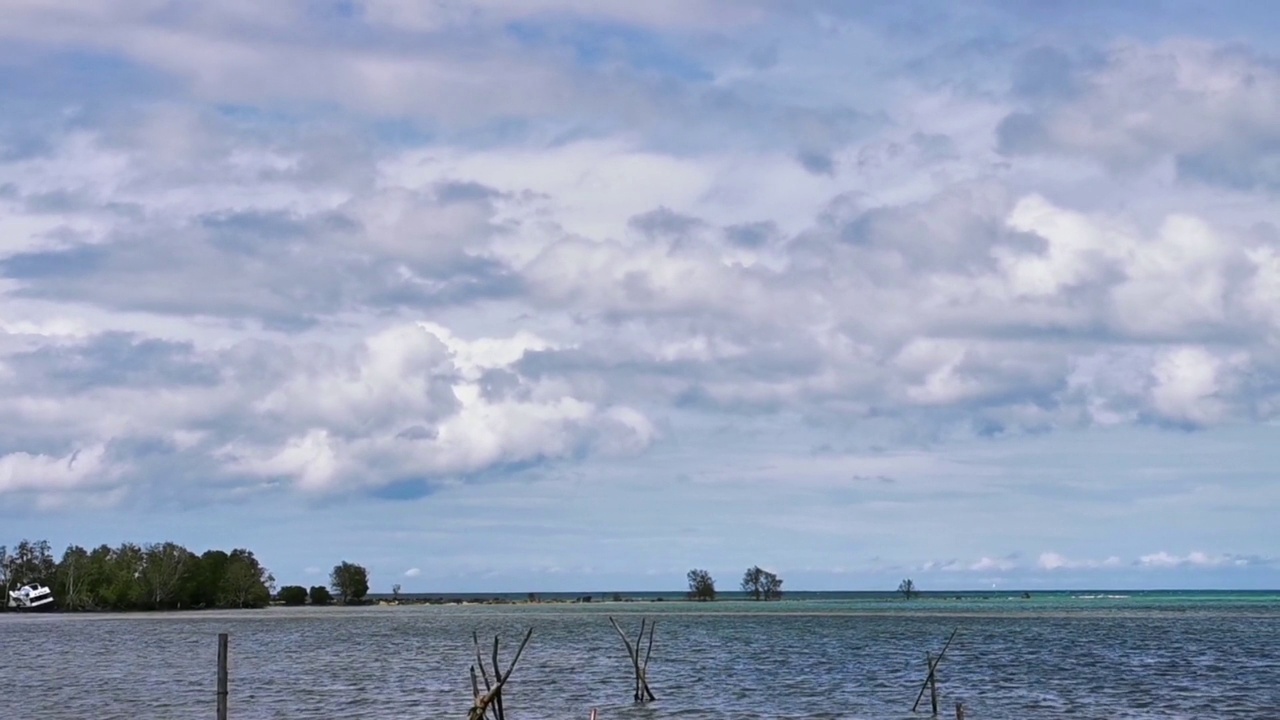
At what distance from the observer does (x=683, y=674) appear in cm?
6906

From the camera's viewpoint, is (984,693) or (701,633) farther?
(701,633)

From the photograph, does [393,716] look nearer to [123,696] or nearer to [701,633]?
[123,696]

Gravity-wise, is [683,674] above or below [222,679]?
below

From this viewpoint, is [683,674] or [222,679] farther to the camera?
[683,674]

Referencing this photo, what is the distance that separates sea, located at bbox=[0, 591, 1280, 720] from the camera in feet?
172

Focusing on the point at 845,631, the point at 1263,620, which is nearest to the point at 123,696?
the point at 845,631

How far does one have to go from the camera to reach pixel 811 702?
179 ft

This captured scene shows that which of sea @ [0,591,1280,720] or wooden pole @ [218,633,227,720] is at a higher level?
wooden pole @ [218,633,227,720]

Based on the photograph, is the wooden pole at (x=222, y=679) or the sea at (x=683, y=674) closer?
the wooden pole at (x=222, y=679)

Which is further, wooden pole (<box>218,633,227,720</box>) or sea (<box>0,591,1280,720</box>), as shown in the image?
sea (<box>0,591,1280,720</box>)

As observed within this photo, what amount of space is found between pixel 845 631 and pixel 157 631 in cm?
5966

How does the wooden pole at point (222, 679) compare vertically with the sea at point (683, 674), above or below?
above

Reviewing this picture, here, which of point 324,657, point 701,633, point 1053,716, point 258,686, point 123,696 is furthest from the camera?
point 701,633

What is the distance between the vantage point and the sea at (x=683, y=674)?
52.3 metres
